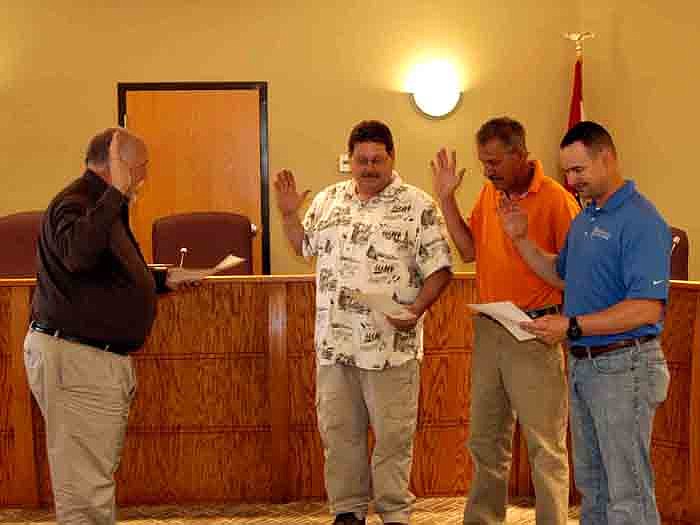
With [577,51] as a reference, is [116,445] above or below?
below

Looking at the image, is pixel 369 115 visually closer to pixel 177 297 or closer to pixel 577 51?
pixel 577 51

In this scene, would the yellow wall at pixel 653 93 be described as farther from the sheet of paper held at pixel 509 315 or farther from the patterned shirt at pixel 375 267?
the sheet of paper held at pixel 509 315

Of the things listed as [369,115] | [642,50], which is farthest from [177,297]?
[642,50]

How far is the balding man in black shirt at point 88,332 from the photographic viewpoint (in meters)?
3.22

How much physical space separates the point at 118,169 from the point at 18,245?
2901 mm

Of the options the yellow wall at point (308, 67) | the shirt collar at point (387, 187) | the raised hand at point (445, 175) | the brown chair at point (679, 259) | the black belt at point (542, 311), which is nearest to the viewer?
the black belt at point (542, 311)

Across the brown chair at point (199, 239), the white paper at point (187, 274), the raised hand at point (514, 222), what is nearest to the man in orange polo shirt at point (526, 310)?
the raised hand at point (514, 222)

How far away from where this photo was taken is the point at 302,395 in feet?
14.3

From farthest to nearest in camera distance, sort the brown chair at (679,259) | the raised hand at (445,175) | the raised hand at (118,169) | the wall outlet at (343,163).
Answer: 1. the wall outlet at (343,163)
2. the brown chair at (679,259)
3. the raised hand at (445,175)
4. the raised hand at (118,169)

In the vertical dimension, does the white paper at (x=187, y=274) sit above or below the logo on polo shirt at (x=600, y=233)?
below

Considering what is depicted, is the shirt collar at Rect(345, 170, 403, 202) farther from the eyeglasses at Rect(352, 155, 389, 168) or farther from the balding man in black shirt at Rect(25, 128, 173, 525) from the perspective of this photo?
the balding man in black shirt at Rect(25, 128, 173, 525)

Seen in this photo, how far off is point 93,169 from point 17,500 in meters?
1.70

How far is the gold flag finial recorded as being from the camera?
7.29 m

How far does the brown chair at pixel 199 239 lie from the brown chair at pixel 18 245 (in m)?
0.69
